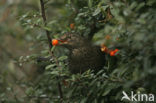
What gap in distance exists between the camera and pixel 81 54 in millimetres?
1652

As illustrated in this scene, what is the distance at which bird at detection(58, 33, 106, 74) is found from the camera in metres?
1.62

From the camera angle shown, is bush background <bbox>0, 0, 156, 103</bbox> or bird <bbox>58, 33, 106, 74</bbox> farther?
bird <bbox>58, 33, 106, 74</bbox>

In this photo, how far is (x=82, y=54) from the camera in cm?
165

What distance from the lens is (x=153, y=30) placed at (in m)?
0.92

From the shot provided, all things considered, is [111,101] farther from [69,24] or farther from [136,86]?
[69,24]

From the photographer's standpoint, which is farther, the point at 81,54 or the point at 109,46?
the point at 81,54

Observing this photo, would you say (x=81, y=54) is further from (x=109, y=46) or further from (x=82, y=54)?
(x=109, y=46)

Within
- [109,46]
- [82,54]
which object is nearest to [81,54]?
[82,54]

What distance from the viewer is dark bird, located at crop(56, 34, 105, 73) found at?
1.62 m

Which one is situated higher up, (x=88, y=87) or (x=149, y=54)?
(x=149, y=54)

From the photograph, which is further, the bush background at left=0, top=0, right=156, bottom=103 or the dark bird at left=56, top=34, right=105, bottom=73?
the dark bird at left=56, top=34, right=105, bottom=73

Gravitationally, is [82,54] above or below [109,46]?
below

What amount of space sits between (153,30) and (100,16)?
2.50 ft

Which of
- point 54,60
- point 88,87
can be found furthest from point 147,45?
point 54,60
